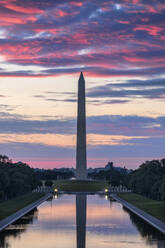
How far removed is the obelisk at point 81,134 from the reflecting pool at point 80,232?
179 feet

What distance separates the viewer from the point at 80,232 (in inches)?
1431

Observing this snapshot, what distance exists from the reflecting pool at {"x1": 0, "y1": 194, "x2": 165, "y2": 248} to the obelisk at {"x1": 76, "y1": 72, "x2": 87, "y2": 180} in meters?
54.5

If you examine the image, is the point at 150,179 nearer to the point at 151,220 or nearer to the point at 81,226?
the point at 151,220

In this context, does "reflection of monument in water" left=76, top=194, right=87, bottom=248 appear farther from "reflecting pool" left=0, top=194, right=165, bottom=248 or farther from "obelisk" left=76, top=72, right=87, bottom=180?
"obelisk" left=76, top=72, right=87, bottom=180

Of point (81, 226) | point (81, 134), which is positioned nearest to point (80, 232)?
point (81, 226)

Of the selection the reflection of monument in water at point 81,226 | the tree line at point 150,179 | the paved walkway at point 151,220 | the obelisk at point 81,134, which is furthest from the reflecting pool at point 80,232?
the obelisk at point 81,134

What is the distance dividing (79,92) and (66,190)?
63.6 feet

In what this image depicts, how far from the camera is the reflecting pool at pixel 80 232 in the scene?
30719 millimetres

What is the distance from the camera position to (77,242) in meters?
31.3

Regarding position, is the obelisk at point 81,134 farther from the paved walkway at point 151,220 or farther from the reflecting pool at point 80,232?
the reflecting pool at point 80,232

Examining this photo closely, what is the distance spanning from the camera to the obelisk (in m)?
104

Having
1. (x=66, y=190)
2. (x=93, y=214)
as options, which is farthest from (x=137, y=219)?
(x=66, y=190)

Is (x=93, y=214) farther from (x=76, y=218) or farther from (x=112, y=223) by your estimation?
(x=112, y=223)

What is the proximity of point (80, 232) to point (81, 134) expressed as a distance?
71664mm
